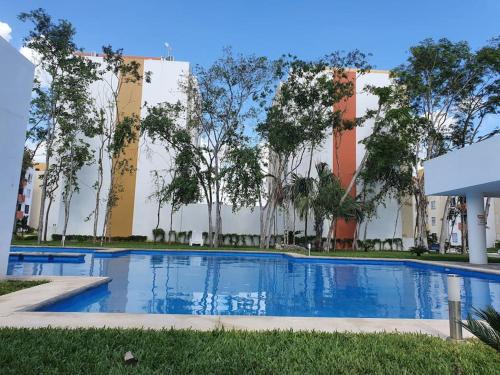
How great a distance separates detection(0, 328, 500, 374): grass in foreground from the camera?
9.55 feet

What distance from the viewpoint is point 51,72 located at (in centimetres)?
2098

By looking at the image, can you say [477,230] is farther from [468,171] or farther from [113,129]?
[113,129]

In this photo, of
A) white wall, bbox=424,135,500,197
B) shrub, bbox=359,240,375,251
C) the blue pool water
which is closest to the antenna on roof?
shrub, bbox=359,240,375,251

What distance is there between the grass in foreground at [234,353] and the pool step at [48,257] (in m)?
10.3

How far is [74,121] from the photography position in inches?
893

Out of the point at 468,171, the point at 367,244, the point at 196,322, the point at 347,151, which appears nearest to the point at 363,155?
the point at 347,151

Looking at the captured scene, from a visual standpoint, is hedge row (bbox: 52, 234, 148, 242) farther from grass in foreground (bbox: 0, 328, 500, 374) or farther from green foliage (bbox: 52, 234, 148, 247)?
grass in foreground (bbox: 0, 328, 500, 374)

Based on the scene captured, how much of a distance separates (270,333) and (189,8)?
544 inches

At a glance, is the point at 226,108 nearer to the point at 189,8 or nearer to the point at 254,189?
the point at 254,189

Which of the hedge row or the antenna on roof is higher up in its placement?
the antenna on roof

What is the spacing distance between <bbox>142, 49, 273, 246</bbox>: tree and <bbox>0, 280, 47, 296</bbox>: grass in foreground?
15.9 m

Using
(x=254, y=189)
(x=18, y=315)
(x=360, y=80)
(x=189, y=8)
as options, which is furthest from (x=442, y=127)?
(x=18, y=315)

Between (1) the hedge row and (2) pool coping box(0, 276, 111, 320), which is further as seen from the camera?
(1) the hedge row

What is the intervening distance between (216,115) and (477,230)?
15.1 meters
